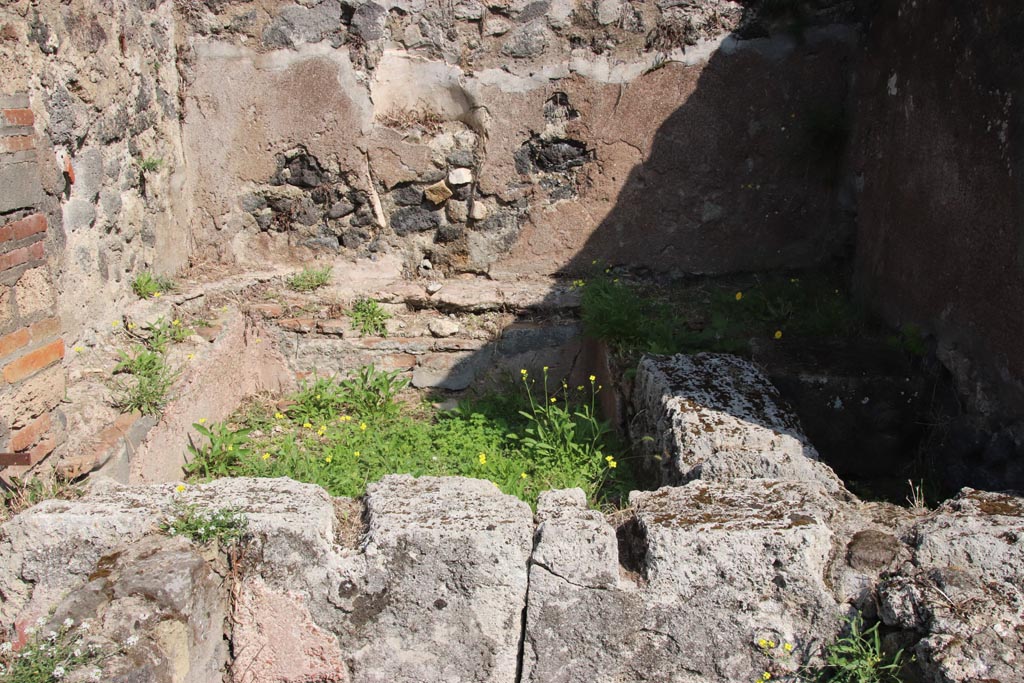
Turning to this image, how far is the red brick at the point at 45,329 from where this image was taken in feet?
10.0

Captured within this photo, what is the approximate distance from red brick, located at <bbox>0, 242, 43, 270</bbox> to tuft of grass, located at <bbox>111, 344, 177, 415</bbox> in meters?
0.64

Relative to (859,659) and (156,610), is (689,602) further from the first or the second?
(156,610)

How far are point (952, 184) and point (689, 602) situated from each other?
2242 millimetres

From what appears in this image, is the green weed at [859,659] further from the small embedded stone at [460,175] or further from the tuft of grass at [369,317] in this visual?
the small embedded stone at [460,175]

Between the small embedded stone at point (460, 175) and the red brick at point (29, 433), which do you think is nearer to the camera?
the red brick at point (29, 433)

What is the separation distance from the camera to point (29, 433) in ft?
9.82

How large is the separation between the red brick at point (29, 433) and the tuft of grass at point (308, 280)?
1760 millimetres

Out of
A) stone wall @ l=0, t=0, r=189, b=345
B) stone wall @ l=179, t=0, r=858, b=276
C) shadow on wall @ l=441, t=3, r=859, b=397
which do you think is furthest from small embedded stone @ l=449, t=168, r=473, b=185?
stone wall @ l=0, t=0, r=189, b=345

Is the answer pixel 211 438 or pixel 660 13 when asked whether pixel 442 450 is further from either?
pixel 660 13

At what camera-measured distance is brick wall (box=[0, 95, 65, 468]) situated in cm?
289

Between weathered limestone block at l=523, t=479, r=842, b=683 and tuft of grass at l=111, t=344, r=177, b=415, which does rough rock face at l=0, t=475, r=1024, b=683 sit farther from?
tuft of grass at l=111, t=344, r=177, b=415

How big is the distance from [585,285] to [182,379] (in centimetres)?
210

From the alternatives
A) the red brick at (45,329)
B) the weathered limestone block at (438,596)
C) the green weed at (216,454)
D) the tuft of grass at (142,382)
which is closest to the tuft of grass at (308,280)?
the tuft of grass at (142,382)

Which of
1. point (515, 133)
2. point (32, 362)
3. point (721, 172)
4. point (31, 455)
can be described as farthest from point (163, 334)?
point (721, 172)
